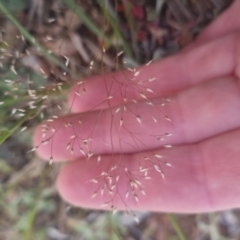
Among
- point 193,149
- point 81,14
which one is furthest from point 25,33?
point 193,149

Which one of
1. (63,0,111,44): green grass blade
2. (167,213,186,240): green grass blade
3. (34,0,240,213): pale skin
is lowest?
(167,213,186,240): green grass blade

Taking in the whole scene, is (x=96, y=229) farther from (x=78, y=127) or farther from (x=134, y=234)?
(x=78, y=127)

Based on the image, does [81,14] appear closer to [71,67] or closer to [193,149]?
[71,67]

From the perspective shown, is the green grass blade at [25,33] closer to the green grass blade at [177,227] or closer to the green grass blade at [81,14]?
the green grass blade at [81,14]

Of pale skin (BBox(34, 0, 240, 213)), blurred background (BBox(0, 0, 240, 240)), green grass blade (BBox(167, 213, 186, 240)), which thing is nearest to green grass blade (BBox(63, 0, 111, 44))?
blurred background (BBox(0, 0, 240, 240))

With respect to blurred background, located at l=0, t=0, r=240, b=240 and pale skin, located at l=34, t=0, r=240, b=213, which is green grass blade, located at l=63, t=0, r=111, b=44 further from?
pale skin, located at l=34, t=0, r=240, b=213

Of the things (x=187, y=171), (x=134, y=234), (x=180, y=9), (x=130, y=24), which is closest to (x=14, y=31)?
(x=130, y=24)

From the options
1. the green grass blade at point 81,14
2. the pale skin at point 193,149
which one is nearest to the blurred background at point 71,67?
the green grass blade at point 81,14
